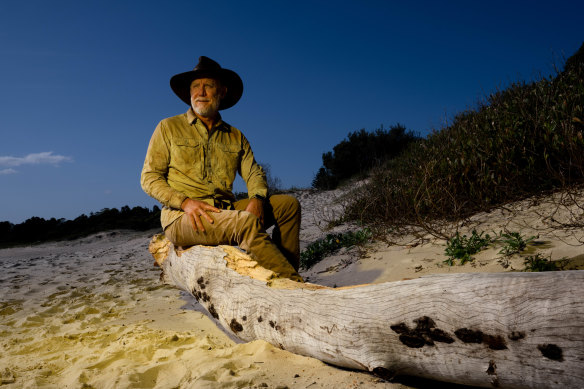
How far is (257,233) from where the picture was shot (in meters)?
3.49

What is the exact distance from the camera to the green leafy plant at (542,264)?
369 centimetres

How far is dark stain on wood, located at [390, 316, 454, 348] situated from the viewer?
6.47 feet

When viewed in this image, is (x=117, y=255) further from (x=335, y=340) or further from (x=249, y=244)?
(x=335, y=340)

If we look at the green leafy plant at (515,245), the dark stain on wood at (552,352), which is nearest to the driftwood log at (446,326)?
the dark stain on wood at (552,352)

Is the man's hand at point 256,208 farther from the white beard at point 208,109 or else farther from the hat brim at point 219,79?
the hat brim at point 219,79

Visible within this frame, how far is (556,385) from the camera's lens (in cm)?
171

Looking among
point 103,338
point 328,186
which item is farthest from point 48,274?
point 328,186

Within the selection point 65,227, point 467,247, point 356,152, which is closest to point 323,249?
point 467,247

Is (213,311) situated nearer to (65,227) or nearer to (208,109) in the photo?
(208,109)

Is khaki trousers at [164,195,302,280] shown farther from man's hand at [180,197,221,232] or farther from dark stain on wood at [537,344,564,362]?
dark stain on wood at [537,344,564,362]

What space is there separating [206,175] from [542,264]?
3.52 metres

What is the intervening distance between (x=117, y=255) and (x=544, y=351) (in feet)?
39.1

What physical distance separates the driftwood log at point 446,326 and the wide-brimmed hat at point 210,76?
2.58m

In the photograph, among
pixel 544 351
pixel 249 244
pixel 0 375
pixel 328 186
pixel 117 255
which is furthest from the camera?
pixel 328 186
